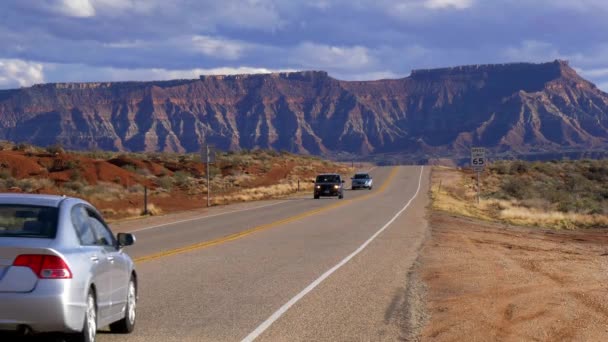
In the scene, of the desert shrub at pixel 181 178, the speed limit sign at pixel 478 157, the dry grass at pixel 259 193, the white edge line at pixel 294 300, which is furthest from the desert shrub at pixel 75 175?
the white edge line at pixel 294 300

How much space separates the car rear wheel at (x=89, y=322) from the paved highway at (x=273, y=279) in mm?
1082

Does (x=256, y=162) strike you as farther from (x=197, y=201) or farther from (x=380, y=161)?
(x=380, y=161)

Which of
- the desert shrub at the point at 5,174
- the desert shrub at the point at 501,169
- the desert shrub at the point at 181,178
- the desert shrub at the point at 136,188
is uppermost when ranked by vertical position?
the desert shrub at the point at 5,174

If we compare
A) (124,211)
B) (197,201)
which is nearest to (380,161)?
(197,201)

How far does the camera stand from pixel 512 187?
69625 millimetres

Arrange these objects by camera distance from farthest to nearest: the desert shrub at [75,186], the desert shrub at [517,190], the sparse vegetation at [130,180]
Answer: the desert shrub at [517,190] < the desert shrub at [75,186] < the sparse vegetation at [130,180]

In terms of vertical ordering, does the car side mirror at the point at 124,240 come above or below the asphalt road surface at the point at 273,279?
above

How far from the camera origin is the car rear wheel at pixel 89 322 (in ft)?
27.7

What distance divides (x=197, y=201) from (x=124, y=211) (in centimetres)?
1237

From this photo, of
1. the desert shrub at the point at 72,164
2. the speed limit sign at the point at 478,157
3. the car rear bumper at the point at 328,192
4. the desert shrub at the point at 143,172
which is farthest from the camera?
the desert shrub at the point at 143,172

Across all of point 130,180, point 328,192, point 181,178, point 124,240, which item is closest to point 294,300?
point 124,240

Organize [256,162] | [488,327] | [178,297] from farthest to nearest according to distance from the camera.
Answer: [256,162], [178,297], [488,327]

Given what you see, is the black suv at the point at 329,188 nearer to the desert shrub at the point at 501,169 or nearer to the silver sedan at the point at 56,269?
the desert shrub at the point at 501,169

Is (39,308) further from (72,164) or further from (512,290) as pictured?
(72,164)
